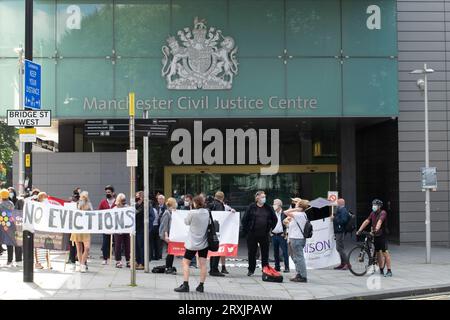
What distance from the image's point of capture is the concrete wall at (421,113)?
2192cm

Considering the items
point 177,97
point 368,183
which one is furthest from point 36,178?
point 368,183

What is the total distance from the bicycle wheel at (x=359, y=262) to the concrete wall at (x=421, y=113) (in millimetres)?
7864

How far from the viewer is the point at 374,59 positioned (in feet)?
67.5

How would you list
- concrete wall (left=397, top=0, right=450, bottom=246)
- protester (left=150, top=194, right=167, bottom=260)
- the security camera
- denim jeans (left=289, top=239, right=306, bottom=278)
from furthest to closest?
concrete wall (left=397, top=0, right=450, bottom=246)
the security camera
protester (left=150, top=194, right=167, bottom=260)
denim jeans (left=289, top=239, right=306, bottom=278)

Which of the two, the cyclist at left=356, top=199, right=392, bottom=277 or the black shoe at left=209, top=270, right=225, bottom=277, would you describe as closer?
the black shoe at left=209, top=270, right=225, bottom=277

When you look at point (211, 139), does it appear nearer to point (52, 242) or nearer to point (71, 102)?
point (71, 102)

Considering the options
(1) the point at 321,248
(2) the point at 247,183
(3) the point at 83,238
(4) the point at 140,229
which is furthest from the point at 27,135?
(2) the point at 247,183

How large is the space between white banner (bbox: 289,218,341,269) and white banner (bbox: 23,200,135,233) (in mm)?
4518

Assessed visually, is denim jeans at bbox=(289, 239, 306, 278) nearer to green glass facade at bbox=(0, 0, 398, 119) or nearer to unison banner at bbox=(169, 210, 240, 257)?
unison banner at bbox=(169, 210, 240, 257)

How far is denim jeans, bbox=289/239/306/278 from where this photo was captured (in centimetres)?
1319

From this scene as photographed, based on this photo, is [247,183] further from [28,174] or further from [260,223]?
[28,174]

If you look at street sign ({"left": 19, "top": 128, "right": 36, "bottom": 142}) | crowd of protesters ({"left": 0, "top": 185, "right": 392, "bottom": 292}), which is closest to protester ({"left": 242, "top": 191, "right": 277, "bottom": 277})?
crowd of protesters ({"left": 0, "top": 185, "right": 392, "bottom": 292})

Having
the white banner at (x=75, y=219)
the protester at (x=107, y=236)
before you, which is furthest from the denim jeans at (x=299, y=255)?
the protester at (x=107, y=236)
